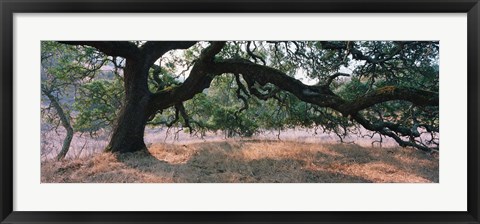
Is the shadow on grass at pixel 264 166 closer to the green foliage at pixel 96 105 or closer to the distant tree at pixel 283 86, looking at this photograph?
the distant tree at pixel 283 86

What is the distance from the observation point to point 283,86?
11.5ft

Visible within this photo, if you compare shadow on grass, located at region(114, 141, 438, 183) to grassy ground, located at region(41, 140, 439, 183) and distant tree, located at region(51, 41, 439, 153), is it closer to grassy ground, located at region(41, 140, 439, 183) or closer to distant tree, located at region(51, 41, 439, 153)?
grassy ground, located at region(41, 140, 439, 183)

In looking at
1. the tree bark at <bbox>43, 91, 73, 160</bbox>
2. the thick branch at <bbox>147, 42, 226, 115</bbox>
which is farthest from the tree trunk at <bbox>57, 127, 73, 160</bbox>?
the thick branch at <bbox>147, 42, 226, 115</bbox>

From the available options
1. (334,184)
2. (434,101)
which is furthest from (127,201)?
(434,101)

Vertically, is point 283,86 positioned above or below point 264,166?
above

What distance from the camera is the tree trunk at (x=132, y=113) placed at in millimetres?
3461

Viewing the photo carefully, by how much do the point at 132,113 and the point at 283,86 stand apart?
1644 mm

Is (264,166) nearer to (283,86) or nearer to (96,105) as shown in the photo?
(283,86)

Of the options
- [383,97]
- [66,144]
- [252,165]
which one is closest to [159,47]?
[66,144]

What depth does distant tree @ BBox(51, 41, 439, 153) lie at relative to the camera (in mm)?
3156

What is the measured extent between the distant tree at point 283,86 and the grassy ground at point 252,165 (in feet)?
0.55
